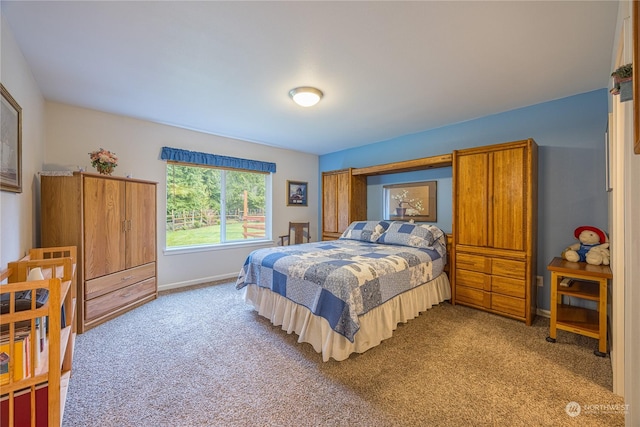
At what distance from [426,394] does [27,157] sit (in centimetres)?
368

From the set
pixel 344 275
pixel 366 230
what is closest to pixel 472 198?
pixel 366 230

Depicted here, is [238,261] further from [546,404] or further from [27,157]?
[546,404]

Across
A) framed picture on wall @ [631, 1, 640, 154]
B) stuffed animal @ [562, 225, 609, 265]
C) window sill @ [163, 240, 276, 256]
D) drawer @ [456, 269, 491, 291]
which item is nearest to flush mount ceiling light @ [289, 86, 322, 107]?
framed picture on wall @ [631, 1, 640, 154]

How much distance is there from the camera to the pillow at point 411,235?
11.2 feet

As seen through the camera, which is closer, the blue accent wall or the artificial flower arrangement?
the blue accent wall

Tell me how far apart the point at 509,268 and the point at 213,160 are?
4242 millimetres

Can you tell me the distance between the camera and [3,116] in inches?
66.3

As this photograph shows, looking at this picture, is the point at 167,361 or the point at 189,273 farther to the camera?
the point at 189,273

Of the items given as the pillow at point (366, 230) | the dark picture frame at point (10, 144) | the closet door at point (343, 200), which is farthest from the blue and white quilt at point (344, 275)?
the dark picture frame at point (10, 144)

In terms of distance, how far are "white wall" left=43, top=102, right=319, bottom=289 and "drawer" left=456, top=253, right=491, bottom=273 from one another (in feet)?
10.4

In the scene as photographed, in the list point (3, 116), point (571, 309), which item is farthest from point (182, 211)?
point (571, 309)

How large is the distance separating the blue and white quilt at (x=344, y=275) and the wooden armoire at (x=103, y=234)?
132 cm

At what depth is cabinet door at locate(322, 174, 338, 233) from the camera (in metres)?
4.97

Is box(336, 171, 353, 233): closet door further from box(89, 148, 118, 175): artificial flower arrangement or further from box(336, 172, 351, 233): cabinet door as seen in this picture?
box(89, 148, 118, 175): artificial flower arrangement
